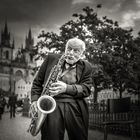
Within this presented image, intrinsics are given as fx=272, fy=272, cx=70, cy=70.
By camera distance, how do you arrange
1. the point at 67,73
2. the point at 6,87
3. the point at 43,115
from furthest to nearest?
the point at 6,87, the point at 67,73, the point at 43,115

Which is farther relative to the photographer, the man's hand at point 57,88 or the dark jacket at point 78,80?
the dark jacket at point 78,80

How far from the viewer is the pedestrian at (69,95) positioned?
9.50ft

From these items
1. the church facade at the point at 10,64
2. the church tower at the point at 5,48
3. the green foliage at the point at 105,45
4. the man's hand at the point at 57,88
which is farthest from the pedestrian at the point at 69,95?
the church tower at the point at 5,48

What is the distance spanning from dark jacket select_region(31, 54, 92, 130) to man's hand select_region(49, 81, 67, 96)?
98 mm

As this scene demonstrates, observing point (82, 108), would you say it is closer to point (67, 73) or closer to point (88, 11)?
point (67, 73)

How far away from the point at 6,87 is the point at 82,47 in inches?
3959

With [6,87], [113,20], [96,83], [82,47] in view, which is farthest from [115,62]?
[6,87]

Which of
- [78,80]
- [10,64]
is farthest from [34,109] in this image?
[10,64]

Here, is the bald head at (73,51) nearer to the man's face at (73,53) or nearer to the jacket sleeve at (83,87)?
the man's face at (73,53)

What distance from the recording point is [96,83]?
23078 mm

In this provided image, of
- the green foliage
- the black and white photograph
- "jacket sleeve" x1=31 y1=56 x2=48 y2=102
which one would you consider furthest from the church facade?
"jacket sleeve" x1=31 y1=56 x2=48 y2=102

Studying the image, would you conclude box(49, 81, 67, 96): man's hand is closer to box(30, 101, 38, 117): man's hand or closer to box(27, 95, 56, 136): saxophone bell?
box(27, 95, 56, 136): saxophone bell

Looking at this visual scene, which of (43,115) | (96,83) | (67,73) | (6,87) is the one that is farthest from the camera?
(6,87)

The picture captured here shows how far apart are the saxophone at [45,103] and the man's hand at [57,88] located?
0.08 meters
